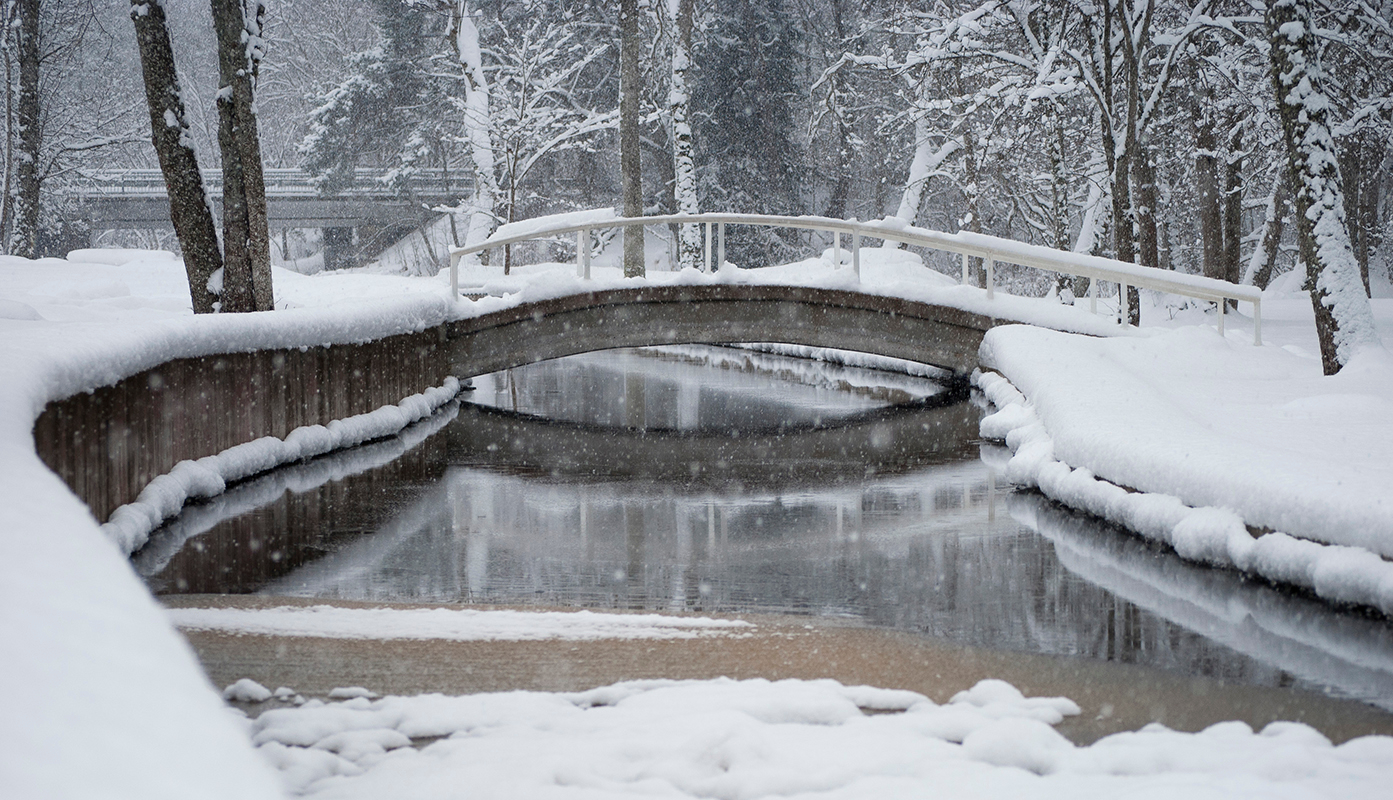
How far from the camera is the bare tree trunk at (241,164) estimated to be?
47.4ft

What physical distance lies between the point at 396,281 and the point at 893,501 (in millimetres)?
20133

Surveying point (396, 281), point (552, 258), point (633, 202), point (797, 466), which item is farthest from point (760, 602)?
point (552, 258)

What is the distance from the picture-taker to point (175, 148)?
568 inches

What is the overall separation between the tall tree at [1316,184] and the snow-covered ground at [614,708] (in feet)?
7.97

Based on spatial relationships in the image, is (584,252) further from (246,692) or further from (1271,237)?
(1271,237)

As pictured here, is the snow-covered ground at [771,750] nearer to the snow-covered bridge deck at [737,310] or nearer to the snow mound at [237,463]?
the snow mound at [237,463]

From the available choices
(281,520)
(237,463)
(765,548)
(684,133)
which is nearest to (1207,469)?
(765,548)

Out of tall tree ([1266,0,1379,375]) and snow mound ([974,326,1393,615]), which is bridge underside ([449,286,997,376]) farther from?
tall tree ([1266,0,1379,375])

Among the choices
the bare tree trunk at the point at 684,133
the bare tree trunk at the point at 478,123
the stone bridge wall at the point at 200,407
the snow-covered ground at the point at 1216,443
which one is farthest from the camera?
the bare tree trunk at the point at 478,123

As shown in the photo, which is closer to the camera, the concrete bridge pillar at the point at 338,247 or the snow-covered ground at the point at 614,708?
the snow-covered ground at the point at 614,708

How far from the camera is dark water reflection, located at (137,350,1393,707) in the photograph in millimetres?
6164

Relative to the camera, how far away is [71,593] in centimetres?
253

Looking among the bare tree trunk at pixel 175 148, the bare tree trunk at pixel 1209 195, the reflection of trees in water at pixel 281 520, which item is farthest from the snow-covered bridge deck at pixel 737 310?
the bare tree trunk at pixel 1209 195

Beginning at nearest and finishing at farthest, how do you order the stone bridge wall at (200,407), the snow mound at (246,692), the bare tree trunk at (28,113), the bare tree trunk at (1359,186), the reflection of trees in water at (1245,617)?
the snow mound at (246,692) < the reflection of trees in water at (1245,617) < the stone bridge wall at (200,407) < the bare tree trunk at (1359,186) < the bare tree trunk at (28,113)
